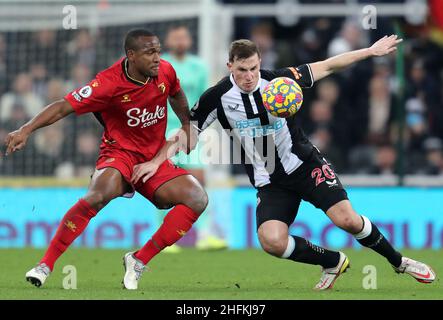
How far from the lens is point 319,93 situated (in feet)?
48.6

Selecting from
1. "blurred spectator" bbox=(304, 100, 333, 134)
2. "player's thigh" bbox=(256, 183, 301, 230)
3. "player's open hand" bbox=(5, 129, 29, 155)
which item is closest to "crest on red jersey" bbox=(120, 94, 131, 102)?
"player's open hand" bbox=(5, 129, 29, 155)

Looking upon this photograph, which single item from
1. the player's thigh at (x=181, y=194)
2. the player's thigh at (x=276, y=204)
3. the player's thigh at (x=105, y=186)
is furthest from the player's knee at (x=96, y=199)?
the player's thigh at (x=276, y=204)

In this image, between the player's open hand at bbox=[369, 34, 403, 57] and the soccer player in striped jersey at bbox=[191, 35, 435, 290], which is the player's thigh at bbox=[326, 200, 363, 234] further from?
the player's open hand at bbox=[369, 34, 403, 57]

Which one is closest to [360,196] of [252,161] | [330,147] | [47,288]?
[330,147]

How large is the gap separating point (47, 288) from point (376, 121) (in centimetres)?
740

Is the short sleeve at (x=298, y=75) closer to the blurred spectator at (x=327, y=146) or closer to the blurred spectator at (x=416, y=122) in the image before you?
the blurred spectator at (x=327, y=146)

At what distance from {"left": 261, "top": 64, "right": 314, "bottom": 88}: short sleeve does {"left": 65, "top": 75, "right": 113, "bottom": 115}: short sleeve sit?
124 centimetres

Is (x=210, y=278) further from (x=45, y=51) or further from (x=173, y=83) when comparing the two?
(x=45, y=51)

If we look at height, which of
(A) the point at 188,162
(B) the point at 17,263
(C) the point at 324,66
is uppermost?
(C) the point at 324,66

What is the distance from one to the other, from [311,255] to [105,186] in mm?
1670

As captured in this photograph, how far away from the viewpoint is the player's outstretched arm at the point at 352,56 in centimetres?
836
